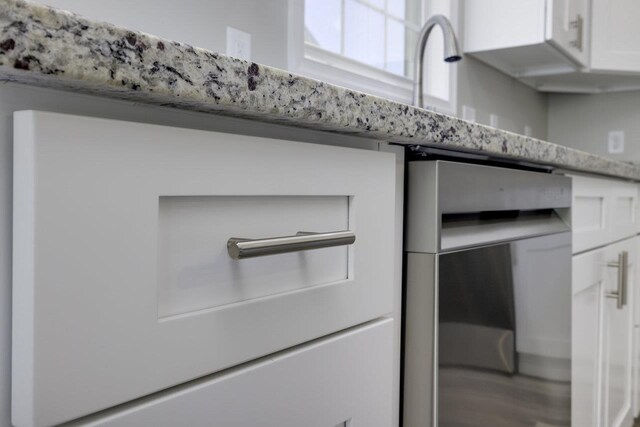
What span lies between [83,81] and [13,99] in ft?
0.17

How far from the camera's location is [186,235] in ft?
1.29

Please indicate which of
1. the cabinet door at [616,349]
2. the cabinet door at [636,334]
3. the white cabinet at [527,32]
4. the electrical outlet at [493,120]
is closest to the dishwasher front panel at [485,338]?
the cabinet door at [616,349]

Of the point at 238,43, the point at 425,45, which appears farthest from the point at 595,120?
the point at 238,43

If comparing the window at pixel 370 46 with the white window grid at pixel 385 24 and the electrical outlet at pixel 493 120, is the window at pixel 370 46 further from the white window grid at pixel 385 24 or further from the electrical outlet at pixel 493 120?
the electrical outlet at pixel 493 120

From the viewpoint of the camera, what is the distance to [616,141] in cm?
293

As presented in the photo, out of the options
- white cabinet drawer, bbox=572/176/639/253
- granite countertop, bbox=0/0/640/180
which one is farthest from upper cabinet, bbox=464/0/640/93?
granite countertop, bbox=0/0/640/180

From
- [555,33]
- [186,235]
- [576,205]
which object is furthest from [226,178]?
[555,33]

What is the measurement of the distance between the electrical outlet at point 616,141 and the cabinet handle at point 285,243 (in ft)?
9.57

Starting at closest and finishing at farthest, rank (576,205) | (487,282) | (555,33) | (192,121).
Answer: (192,121) < (487,282) < (576,205) < (555,33)

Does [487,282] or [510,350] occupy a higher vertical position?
[487,282]

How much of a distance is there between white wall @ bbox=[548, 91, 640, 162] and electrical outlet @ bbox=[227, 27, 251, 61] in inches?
95.5

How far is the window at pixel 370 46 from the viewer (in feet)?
4.79

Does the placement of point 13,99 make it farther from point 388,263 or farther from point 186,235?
point 388,263

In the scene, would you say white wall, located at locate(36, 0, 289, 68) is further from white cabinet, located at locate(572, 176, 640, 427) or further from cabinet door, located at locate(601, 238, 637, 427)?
cabinet door, located at locate(601, 238, 637, 427)
